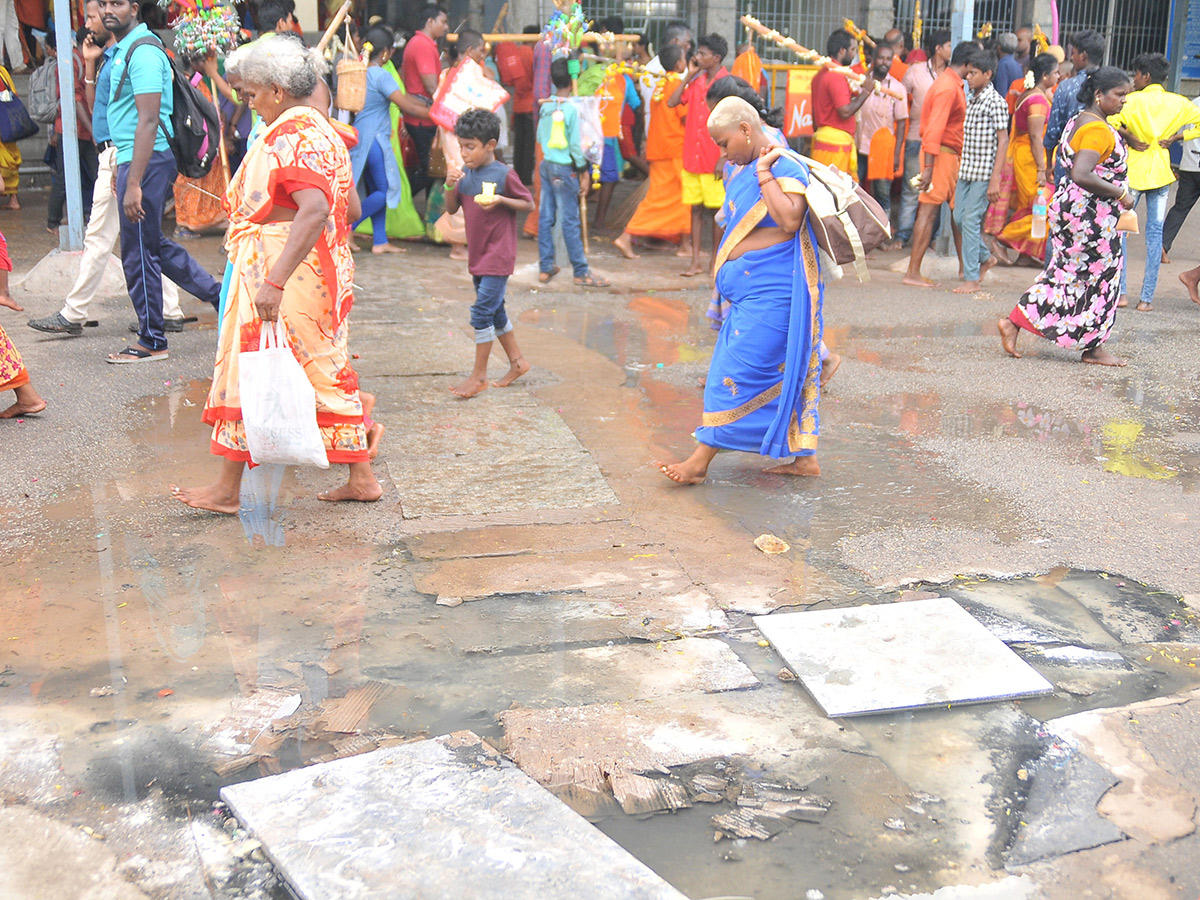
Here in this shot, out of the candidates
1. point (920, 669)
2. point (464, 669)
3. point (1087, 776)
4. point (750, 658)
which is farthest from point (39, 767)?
point (1087, 776)

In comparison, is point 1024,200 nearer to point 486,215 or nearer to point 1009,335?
point 1009,335

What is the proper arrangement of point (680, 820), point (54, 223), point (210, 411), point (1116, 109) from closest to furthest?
point (680, 820) < point (210, 411) < point (1116, 109) < point (54, 223)

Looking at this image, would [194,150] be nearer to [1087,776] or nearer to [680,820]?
[680,820]

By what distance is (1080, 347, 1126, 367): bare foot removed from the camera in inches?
282

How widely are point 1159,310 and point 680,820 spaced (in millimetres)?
7652

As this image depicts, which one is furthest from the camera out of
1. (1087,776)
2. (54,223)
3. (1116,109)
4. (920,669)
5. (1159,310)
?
(54,223)

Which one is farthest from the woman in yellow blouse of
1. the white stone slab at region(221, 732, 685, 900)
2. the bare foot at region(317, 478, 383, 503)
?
the white stone slab at region(221, 732, 685, 900)

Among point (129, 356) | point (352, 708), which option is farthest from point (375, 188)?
point (352, 708)

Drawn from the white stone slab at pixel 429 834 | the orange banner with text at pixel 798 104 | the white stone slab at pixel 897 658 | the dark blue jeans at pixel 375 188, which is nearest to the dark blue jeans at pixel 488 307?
the white stone slab at pixel 897 658

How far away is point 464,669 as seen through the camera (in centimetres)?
340

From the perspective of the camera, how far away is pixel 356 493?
467cm

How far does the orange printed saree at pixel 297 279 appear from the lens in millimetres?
4152

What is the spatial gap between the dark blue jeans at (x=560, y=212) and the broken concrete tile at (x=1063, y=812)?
21.9 feet

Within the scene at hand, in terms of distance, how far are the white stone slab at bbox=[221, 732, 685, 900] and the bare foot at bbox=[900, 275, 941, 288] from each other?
768 centimetres
